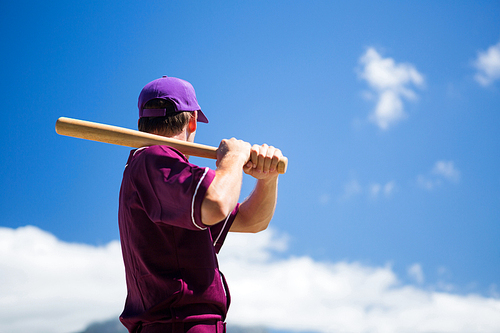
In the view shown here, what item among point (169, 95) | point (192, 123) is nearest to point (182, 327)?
point (192, 123)

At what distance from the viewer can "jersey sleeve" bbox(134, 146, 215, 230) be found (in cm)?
289

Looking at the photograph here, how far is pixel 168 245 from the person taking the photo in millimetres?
3207

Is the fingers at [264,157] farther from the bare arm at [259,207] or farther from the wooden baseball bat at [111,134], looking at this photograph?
the wooden baseball bat at [111,134]

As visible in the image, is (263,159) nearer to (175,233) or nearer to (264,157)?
(264,157)

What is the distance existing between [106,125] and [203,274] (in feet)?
4.92

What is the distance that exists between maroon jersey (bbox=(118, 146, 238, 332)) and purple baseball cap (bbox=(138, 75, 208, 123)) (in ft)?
1.88

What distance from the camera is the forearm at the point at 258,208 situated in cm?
442

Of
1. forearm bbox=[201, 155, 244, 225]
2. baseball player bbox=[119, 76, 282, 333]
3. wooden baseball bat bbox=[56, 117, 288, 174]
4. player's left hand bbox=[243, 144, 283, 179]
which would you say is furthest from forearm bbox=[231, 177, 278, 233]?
forearm bbox=[201, 155, 244, 225]

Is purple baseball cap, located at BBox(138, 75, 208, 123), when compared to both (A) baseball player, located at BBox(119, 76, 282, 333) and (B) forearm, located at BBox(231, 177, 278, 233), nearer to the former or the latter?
(A) baseball player, located at BBox(119, 76, 282, 333)

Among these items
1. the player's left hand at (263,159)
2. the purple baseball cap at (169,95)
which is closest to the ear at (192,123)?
the purple baseball cap at (169,95)

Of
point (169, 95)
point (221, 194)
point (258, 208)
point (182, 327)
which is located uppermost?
point (169, 95)

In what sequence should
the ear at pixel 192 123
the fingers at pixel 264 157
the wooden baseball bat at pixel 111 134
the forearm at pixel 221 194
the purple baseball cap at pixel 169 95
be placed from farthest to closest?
the ear at pixel 192 123
the purple baseball cap at pixel 169 95
the fingers at pixel 264 157
the wooden baseball bat at pixel 111 134
the forearm at pixel 221 194

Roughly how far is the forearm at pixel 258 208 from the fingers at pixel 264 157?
583 millimetres

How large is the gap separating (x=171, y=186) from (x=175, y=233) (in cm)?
45
